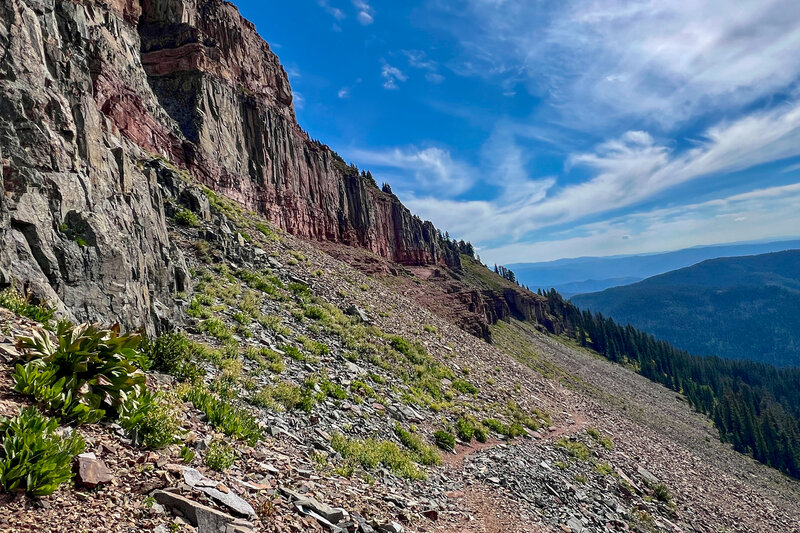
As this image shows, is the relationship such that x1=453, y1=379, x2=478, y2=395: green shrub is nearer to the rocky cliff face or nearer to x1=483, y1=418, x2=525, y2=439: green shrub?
x1=483, y1=418, x2=525, y2=439: green shrub

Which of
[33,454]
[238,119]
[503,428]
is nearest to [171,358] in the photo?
[33,454]

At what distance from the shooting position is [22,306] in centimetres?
858

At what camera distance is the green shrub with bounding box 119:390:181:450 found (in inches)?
266

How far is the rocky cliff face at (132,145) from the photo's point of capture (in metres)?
11.2

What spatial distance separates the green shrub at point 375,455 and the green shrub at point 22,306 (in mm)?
8360

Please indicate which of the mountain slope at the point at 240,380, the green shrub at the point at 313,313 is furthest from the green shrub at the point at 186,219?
the green shrub at the point at 313,313

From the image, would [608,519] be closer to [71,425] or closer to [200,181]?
[71,425]

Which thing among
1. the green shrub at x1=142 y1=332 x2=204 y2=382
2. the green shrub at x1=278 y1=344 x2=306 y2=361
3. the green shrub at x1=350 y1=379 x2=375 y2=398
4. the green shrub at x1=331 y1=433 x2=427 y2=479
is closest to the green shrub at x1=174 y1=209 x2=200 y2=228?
the green shrub at x1=278 y1=344 x2=306 y2=361

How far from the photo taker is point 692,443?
60.5 metres

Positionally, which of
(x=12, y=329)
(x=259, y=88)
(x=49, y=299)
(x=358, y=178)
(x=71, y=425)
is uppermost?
(x=259, y=88)

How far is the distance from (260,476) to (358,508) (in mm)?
2414

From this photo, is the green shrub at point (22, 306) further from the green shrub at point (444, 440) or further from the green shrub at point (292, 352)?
the green shrub at point (444, 440)

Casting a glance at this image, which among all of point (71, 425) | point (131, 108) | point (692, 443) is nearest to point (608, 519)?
point (71, 425)

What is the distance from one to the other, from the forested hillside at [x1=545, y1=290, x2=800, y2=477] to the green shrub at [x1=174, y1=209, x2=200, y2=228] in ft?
401
